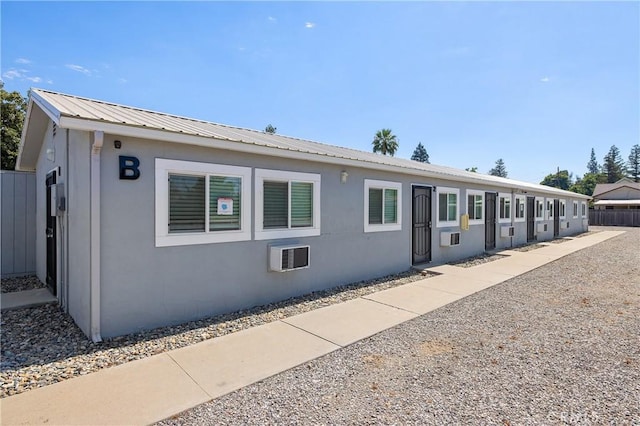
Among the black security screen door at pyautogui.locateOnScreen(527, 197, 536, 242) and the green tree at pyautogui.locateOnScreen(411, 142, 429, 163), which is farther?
the green tree at pyautogui.locateOnScreen(411, 142, 429, 163)

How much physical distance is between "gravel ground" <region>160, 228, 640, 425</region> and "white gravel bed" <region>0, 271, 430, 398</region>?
57.8 inches

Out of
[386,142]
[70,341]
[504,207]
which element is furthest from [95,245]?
[386,142]

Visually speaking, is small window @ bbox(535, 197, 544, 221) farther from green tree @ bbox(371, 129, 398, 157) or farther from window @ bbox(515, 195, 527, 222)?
green tree @ bbox(371, 129, 398, 157)

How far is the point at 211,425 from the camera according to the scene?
236 centimetres

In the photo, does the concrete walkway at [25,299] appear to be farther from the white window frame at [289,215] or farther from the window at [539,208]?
the window at [539,208]

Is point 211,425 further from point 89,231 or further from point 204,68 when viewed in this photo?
point 204,68

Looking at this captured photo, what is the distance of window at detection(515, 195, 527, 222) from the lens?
1420cm

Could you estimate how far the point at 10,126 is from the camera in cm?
1557

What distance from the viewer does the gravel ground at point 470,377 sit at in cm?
251

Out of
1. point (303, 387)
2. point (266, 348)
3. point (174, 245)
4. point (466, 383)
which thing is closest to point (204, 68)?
point (174, 245)

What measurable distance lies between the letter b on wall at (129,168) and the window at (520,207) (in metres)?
14.7

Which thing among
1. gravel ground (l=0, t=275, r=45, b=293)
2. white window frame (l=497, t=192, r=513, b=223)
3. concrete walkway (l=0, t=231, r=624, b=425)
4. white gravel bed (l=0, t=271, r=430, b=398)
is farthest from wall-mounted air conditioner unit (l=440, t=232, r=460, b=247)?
gravel ground (l=0, t=275, r=45, b=293)

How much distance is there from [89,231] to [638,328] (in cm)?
719

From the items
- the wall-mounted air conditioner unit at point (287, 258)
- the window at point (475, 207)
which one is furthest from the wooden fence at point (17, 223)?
the window at point (475, 207)
